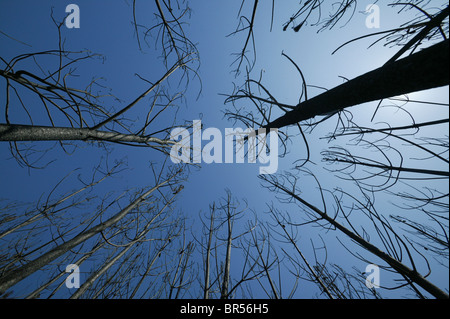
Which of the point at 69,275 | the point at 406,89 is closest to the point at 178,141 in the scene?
the point at 406,89

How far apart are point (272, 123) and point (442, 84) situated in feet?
4.70

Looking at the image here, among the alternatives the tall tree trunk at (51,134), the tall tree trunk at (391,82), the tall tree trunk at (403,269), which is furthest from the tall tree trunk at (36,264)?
the tall tree trunk at (403,269)

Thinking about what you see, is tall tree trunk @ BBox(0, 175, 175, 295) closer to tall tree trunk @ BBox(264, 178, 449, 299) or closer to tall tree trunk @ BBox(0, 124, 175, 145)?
tall tree trunk @ BBox(0, 124, 175, 145)

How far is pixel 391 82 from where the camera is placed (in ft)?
4.26

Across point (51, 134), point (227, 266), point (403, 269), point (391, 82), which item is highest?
point (391, 82)

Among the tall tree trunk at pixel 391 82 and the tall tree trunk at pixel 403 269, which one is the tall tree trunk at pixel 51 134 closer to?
the tall tree trunk at pixel 391 82

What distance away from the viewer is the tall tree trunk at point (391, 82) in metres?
1.11

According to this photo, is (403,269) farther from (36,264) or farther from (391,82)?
(36,264)

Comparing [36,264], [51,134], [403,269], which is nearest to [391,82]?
[403,269]

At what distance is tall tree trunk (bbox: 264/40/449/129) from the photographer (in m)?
1.11

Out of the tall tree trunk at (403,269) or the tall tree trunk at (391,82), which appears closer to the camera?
the tall tree trunk at (391,82)
